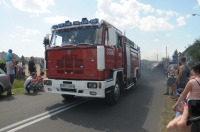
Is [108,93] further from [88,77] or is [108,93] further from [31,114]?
[31,114]

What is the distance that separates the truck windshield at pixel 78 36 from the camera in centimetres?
895

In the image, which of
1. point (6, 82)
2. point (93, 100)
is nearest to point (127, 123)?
point (93, 100)

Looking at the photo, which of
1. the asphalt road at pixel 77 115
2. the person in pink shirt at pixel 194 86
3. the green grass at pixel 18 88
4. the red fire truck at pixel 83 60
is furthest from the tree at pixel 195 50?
the person in pink shirt at pixel 194 86

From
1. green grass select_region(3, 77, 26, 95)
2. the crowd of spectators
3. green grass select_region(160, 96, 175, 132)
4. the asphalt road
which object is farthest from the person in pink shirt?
green grass select_region(3, 77, 26, 95)

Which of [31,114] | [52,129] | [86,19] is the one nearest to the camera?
[52,129]

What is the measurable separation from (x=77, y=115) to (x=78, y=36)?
2829 mm

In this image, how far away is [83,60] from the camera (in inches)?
340

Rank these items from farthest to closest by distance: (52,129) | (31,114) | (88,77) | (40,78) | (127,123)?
1. (40,78)
2. (88,77)
3. (31,114)
4. (127,123)
5. (52,129)

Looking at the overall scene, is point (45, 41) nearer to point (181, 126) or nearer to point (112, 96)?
point (112, 96)

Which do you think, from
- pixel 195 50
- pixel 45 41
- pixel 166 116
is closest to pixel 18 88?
pixel 45 41

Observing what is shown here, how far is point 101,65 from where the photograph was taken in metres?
8.39

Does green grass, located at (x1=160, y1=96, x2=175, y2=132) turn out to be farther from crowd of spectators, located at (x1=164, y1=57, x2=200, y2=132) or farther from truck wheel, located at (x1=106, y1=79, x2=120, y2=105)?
truck wheel, located at (x1=106, y1=79, x2=120, y2=105)

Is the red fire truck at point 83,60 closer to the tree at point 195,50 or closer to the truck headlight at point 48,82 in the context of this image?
the truck headlight at point 48,82

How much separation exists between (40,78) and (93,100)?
3961 millimetres
